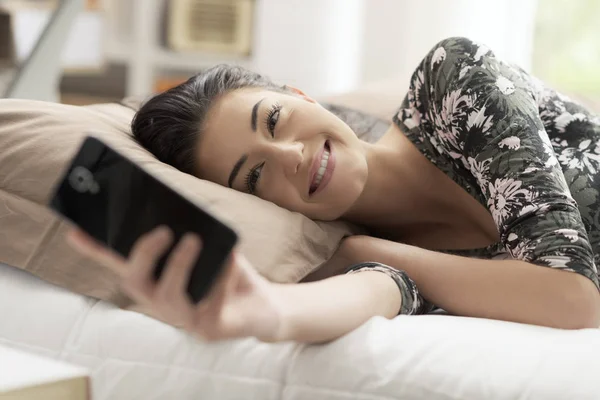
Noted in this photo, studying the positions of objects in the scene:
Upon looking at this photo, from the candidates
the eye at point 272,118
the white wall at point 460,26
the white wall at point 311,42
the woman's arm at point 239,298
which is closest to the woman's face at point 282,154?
the eye at point 272,118

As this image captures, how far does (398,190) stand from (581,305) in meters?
0.45

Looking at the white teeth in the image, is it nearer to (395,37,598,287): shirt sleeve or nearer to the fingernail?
(395,37,598,287): shirt sleeve

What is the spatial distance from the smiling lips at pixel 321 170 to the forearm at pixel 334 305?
0.23m

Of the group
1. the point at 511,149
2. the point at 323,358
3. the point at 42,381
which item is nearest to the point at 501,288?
the point at 511,149

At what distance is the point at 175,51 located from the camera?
137 inches

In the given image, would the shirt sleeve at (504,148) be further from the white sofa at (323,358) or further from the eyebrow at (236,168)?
the eyebrow at (236,168)

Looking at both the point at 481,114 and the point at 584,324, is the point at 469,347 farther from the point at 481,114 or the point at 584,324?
the point at 481,114

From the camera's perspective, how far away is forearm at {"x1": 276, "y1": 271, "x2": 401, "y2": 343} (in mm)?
900

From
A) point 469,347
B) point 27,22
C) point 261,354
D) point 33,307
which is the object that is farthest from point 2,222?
point 27,22

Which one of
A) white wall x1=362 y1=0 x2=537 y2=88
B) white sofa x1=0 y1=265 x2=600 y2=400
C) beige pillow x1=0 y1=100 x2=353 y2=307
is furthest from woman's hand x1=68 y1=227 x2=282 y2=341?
white wall x1=362 y1=0 x2=537 y2=88

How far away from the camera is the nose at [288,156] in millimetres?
1262

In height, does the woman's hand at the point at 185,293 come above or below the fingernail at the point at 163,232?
below

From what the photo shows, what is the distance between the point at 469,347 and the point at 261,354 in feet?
0.82

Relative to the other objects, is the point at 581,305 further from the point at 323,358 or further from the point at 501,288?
the point at 323,358
